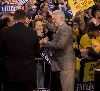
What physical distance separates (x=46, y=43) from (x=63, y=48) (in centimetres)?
38

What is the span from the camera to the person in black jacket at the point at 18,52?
6.75 metres

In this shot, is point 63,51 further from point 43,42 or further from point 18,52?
point 18,52

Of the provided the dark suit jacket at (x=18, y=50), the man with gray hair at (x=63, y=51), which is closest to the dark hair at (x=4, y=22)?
the man with gray hair at (x=63, y=51)

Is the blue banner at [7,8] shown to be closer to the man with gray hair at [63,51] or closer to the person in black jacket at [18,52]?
the man with gray hair at [63,51]

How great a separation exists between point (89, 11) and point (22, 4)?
1.65 metres

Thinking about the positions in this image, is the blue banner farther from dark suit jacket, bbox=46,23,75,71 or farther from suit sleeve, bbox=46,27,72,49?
suit sleeve, bbox=46,27,72,49

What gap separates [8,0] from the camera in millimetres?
9016

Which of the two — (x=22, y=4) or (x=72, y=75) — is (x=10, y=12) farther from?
(x=72, y=75)

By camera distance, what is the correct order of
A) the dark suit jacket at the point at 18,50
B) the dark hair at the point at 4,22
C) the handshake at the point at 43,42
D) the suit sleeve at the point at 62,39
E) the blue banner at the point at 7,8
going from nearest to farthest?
the dark suit jacket at the point at 18,50 < the suit sleeve at the point at 62,39 < the handshake at the point at 43,42 < the dark hair at the point at 4,22 < the blue banner at the point at 7,8

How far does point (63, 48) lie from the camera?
7574mm

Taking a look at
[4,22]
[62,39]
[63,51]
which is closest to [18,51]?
[62,39]

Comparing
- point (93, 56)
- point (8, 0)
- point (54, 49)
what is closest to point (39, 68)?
point (54, 49)

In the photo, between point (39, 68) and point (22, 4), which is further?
point (22, 4)

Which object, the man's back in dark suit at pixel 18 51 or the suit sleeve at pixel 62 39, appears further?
the suit sleeve at pixel 62 39
